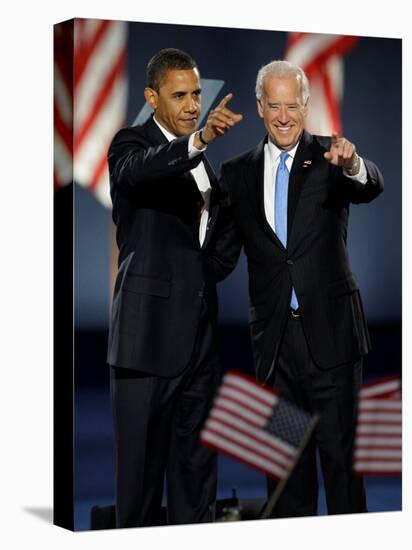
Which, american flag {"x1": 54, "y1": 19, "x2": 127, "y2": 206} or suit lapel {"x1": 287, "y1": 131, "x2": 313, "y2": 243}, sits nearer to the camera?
american flag {"x1": 54, "y1": 19, "x2": 127, "y2": 206}

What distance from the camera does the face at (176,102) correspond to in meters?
9.68

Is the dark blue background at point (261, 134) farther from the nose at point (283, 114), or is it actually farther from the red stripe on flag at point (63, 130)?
the red stripe on flag at point (63, 130)

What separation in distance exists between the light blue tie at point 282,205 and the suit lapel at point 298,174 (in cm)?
2

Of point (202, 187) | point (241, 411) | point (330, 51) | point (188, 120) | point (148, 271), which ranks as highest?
point (330, 51)

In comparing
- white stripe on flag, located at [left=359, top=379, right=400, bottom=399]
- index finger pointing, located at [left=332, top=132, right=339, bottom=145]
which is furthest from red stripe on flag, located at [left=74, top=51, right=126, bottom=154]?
white stripe on flag, located at [left=359, top=379, right=400, bottom=399]

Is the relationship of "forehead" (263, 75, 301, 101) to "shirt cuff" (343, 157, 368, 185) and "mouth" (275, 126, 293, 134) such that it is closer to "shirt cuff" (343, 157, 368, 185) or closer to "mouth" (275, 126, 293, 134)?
"mouth" (275, 126, 293, 134)

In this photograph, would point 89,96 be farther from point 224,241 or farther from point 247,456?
point 247,456

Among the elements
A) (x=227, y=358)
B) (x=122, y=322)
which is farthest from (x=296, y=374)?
(x=122, y=322)

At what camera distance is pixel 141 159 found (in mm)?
9406

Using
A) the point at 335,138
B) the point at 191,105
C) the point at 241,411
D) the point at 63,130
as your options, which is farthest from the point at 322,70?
the point at 241,411

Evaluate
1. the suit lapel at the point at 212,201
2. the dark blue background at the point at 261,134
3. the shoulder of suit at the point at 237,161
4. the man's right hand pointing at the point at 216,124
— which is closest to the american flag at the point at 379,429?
the dark blue background at the point at 261,134

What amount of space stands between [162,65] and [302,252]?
1.34 m

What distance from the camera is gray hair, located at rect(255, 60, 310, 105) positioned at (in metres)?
9.98

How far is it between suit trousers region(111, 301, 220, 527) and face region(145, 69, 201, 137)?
3.36 feet
